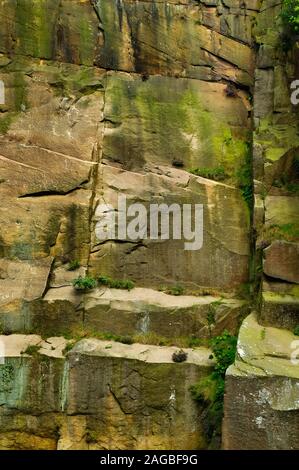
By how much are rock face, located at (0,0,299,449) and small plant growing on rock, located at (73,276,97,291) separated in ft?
0.75

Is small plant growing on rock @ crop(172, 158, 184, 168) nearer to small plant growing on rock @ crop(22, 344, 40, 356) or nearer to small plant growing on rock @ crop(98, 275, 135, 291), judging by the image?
small plant growing on rock @ crop(98, 275, 135, 291)

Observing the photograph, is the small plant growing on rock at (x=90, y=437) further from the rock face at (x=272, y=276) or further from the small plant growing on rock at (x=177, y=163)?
the small plant growing on rock at (x=177, y=163)

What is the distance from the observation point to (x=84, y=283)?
40.5 ft

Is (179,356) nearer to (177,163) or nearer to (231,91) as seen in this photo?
(177,163)

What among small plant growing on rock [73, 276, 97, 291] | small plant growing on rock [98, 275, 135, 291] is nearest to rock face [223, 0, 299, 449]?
small plant growing on rock [98, 275, 135, 291]

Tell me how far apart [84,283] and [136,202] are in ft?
8.95

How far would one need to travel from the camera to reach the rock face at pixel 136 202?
434 inches

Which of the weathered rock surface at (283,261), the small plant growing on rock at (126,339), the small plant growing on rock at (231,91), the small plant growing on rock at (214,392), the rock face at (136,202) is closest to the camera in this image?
the small plant growing on rock at (214,392)

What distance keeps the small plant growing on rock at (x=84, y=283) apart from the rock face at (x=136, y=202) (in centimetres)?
23

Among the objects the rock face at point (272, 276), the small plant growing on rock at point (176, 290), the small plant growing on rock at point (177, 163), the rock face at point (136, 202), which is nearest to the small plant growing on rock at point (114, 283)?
the rock face at point (136, 202)

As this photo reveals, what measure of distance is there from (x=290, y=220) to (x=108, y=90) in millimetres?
6926

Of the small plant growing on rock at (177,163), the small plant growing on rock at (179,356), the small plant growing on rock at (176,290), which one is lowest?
the small plant growing on rock at (179,356)

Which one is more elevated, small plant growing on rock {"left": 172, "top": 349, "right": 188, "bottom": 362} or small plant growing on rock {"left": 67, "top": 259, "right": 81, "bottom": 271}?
small plant growing on rock {"left": 67, "top": 259, "right": 81, "bottom": 271}

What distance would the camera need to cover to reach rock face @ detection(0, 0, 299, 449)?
11.0 m
